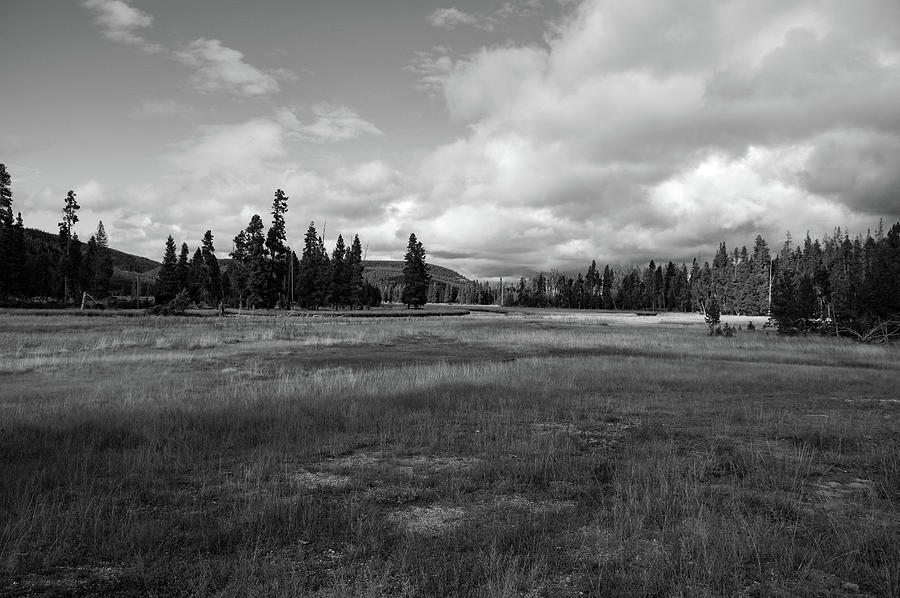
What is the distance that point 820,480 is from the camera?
26.6ft

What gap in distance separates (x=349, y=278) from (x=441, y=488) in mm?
83407

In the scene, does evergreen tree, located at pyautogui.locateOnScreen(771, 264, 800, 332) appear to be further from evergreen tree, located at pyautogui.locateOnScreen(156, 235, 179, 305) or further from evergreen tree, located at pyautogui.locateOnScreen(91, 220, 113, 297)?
evergreen tree, located at pyautogui.locateOnScreen(91, 220, 113, 297)

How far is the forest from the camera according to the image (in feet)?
139

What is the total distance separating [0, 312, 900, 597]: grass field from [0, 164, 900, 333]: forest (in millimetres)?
29519

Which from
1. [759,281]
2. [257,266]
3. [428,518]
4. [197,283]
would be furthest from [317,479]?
[759,281]

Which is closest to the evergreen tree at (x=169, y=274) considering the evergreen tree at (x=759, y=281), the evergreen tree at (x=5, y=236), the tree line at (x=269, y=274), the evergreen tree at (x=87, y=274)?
the tree line at (x=269, y=274)

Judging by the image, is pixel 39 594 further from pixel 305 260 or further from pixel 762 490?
pixel 305 260

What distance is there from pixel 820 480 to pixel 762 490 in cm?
141

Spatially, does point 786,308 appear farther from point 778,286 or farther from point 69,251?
point 69,251

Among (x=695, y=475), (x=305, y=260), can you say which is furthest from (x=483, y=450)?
(x=305, y=260)

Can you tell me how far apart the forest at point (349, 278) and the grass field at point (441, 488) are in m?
29.5

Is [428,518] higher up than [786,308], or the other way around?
[786,308]

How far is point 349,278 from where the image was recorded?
8869cm

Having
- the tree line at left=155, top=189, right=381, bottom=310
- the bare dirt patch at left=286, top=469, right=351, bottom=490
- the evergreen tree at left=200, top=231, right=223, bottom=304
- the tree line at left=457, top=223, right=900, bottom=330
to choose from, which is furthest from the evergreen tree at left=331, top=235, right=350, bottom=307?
the bare dirt patch at left=286, top=469, right=351, bottom=490
